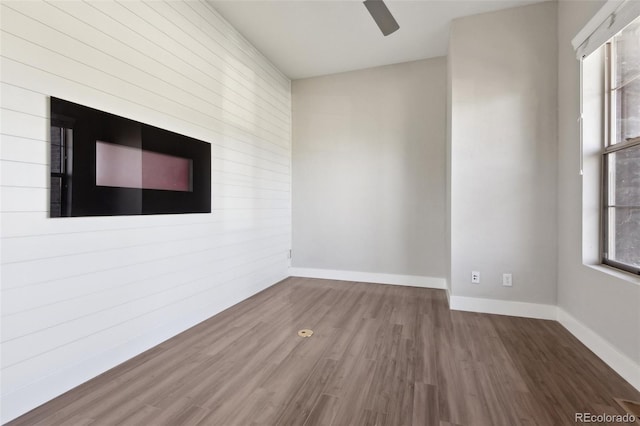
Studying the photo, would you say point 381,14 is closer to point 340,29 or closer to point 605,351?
point 340,29

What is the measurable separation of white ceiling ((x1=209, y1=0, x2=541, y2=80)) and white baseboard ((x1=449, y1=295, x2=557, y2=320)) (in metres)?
2.97

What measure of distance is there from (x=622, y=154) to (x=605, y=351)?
1421mm

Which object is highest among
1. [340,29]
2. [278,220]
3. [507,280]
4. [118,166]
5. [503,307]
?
[340,29]

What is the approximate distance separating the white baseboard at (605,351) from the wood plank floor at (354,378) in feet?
0.16

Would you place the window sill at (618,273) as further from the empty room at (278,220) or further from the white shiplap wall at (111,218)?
the white shiplap wall at (111,218)

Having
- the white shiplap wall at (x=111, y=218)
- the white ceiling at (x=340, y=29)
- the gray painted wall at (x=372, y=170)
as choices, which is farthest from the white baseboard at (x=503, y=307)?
the white ceiling at (x=340, y=29)

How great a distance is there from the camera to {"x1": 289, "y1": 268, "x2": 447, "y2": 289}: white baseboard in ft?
12.7

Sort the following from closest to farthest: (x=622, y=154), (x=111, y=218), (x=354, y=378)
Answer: (x=354, y=378)
(x=111, y=218)
(x=622, y=154)

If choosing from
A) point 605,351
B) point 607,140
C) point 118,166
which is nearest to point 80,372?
point 118,166

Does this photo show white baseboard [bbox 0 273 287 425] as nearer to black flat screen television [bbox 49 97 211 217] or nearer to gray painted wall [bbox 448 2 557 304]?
black flat screen television [bbox 49 97 211 217]

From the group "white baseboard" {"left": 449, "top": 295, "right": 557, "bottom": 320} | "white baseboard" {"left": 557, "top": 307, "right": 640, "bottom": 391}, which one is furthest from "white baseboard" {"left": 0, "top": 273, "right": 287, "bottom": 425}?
"white baseboard" {"left": 557, "top": 307, "right": 640, "bottom": 391}

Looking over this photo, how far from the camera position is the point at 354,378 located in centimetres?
182

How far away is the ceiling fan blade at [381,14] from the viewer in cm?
158

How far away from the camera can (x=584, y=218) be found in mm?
2305
